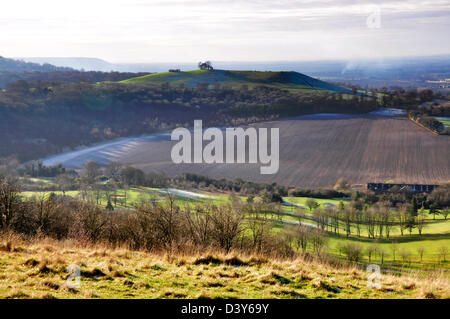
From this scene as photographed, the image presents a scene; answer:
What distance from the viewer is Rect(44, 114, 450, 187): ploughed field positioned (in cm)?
5811

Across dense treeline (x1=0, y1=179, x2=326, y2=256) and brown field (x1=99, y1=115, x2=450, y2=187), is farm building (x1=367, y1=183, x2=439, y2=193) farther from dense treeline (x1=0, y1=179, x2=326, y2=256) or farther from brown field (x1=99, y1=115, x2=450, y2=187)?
dense treeline (x1=0, y1=179, x2=326, y2=256)

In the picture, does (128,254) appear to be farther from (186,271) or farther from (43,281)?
(43,281)

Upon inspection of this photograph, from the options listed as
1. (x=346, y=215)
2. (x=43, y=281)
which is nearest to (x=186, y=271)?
(x=43, y=281)

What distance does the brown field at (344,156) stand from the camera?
57.8 m

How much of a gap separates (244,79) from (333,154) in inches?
3149

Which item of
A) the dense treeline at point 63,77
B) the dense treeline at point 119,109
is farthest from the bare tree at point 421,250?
the dense treeline at point 63,77

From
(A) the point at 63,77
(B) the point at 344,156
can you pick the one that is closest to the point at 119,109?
(A) the point at 63,77

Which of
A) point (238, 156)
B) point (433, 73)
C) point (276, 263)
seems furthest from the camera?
point (433, 73)

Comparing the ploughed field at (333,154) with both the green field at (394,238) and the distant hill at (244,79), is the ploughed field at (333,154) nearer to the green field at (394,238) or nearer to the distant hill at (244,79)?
the green field at (394,238)

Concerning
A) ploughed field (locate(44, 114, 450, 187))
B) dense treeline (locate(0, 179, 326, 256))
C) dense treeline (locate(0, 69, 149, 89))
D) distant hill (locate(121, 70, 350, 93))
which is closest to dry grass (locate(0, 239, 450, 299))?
dense treeline (locate(0, 179, 326, 256))

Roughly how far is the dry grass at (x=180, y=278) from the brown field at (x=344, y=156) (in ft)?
152
